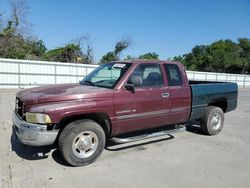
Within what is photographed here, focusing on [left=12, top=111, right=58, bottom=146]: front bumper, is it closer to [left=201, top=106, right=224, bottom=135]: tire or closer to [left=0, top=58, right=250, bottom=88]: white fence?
[left=201, top=106, right=224, bottom=135]: tire

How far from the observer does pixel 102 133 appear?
4.77 m

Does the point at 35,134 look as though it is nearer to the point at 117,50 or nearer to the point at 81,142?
the point at 81,142

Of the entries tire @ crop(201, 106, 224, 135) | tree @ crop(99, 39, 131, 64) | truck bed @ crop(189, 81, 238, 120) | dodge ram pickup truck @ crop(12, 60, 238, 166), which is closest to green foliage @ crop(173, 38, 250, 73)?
tree @ crop(99, 39, 131, 64)

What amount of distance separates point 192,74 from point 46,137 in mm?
27835

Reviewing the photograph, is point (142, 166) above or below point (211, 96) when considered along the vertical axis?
below

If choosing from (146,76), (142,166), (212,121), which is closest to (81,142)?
(142,166)

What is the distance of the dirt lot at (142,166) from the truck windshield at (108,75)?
1445 millimetres

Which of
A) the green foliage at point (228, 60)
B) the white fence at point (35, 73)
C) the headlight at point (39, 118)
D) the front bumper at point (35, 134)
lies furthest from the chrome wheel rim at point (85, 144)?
the green foliage at point (228, 60)

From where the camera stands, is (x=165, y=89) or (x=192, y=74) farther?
(x=192, y=74)

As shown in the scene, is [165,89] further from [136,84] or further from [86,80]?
[86,80]

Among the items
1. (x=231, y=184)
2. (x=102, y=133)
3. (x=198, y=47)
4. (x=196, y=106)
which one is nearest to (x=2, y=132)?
(x=102, y=133)

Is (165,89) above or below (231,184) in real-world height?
above

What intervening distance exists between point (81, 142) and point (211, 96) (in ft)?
12.4

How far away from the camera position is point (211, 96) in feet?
22.0
